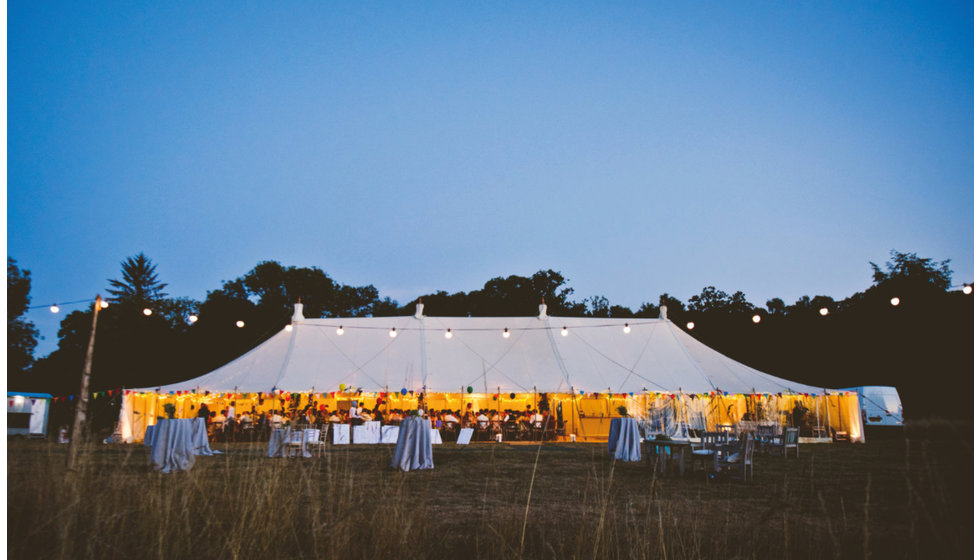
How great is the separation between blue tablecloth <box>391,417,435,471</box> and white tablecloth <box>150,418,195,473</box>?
2.79 meters

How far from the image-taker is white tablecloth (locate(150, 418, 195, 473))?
7.81 metres

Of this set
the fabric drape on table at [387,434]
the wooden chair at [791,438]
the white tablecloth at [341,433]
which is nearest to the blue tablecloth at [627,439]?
the wooden chair at [791,438]

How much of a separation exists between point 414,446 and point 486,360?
7207mm

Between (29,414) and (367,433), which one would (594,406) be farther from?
(29,414)

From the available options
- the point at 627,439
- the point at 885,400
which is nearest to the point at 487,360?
the point at 627,439

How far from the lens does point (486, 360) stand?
15.9 meters

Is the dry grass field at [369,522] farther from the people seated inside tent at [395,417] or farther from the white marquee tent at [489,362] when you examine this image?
the people seated inside tent at [395,417]

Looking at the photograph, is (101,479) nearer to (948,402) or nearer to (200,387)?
(948,402)

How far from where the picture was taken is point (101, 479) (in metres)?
3.22

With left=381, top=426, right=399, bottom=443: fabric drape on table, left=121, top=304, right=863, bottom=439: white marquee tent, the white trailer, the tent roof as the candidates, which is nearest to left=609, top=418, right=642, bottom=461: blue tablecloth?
left=121, top=304, right=863, bottom=439: white marquee tent

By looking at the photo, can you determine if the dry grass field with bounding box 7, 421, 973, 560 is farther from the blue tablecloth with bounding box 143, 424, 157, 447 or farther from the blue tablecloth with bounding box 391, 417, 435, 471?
the blue tablecloth with bounding box 143, 424, 157, 447

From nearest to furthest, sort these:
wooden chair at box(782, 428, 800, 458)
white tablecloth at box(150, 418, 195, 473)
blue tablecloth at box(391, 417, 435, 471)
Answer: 1. white tablecloth at box(150, 418, 195, 473)
2. blue tablecloth at box(391, 417, 435, 471)
3. wooden chair at box(782, 428, 800, 458)

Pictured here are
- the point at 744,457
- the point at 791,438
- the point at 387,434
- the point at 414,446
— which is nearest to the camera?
the point at 744,457

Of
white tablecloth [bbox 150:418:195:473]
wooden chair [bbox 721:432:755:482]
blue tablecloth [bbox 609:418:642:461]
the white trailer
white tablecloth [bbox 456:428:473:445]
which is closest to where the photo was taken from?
wooden chair [bbox 721:432:755:482]
